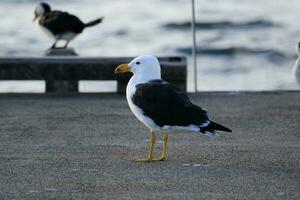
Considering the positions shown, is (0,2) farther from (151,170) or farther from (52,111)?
(151,170)

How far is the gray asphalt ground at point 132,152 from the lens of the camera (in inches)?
344

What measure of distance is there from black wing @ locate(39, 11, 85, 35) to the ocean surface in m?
4.24

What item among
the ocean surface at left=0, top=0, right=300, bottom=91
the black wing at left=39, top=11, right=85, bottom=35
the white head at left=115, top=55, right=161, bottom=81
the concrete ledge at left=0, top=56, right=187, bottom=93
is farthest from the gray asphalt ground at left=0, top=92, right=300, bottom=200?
the ocean surface at left=0, top=0, right=300, bottom=91

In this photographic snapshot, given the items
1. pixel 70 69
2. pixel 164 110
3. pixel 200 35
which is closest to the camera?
pixel 164 110

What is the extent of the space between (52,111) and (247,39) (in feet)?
56.3

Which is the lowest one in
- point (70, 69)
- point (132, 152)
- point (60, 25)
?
point (60, 25)

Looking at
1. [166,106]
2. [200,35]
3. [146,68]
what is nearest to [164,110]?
[166,106]

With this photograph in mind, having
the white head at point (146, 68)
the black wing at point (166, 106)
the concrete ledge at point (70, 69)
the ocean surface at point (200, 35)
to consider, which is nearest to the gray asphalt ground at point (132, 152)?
the concrete ledge at point (70, 69)

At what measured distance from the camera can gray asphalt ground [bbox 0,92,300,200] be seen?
28.7 feet

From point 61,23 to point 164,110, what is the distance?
7.48m

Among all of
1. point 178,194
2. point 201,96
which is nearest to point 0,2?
point 201,96

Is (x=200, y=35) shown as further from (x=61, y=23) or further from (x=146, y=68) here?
(x=146, y=68)

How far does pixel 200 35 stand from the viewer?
98.3ft

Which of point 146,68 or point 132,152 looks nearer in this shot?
point 146,68
